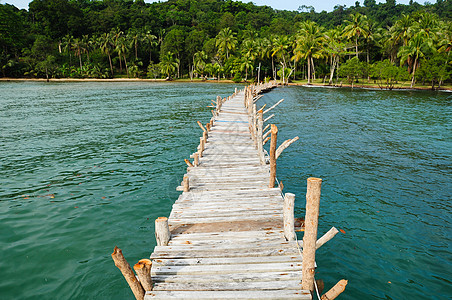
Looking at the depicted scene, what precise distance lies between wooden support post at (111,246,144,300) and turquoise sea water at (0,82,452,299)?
6.58ft

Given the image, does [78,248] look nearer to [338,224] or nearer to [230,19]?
[338,224]

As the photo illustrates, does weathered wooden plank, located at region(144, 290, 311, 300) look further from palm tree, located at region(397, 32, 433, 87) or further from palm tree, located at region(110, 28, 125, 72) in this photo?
palm tree, located at region(110, 28, 125, 72)

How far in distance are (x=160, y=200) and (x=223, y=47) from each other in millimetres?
90688

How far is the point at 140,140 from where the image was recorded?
819 inches

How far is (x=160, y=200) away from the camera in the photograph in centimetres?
1166

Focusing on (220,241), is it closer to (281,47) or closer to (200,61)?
(281,47)

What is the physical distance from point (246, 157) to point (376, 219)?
240 inches

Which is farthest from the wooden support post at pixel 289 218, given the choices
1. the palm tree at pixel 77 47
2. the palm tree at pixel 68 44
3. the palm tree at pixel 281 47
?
the palm tree at pixel 68 44

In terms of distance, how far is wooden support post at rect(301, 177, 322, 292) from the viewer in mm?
4948

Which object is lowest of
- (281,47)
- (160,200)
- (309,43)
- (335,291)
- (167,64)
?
(160,200)

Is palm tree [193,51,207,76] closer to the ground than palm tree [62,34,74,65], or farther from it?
closer to the ground

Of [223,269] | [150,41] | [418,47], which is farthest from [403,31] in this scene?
[223,269]

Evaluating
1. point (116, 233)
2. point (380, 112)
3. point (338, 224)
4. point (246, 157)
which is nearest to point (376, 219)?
point (338, 224)

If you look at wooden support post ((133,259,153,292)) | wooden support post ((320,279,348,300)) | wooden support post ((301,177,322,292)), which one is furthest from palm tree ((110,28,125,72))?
wooden support post ((320,279,348,300))
